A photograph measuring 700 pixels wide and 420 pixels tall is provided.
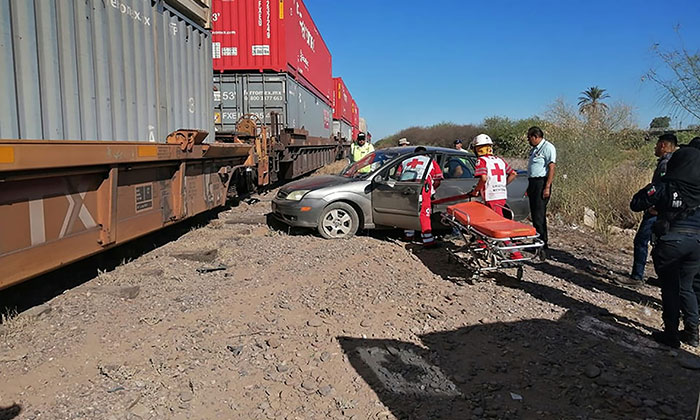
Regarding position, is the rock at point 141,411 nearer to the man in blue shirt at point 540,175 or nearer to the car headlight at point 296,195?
the car headlight at point 296,195

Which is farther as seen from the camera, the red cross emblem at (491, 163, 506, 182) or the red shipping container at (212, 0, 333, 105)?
the red shipping container at (212, 0, 333, 105)

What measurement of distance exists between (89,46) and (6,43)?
1155mm

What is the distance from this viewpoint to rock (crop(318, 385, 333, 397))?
2.79 meters

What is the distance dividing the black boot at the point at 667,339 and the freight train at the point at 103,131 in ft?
15.5

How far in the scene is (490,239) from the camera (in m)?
4.60

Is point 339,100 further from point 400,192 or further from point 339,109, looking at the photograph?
point 400,192

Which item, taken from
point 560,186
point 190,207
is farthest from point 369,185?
point 560,186

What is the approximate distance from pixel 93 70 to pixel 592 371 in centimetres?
534

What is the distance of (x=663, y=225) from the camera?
3615mm

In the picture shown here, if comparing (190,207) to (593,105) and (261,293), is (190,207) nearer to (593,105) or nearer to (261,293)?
(261,293)

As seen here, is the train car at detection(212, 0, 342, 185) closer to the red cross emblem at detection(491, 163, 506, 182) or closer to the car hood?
the car hood

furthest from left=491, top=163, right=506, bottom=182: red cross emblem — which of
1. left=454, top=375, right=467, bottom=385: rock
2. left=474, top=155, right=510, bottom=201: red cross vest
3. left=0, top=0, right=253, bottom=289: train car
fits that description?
left=0, top=0, right=253, bottom=289: train car

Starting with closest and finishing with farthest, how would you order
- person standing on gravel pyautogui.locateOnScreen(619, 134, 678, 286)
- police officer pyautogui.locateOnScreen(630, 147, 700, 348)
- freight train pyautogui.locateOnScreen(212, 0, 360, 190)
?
police officer pyautogui.locateOnScreen(630, 147, 700, 348) → person standing on gravel pyautogui.locateOnScreen(619, 134, 678, 286) → freight train pyautogui.locateOnScreen(212, 0, 360, 190)

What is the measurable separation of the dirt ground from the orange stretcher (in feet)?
0.82
